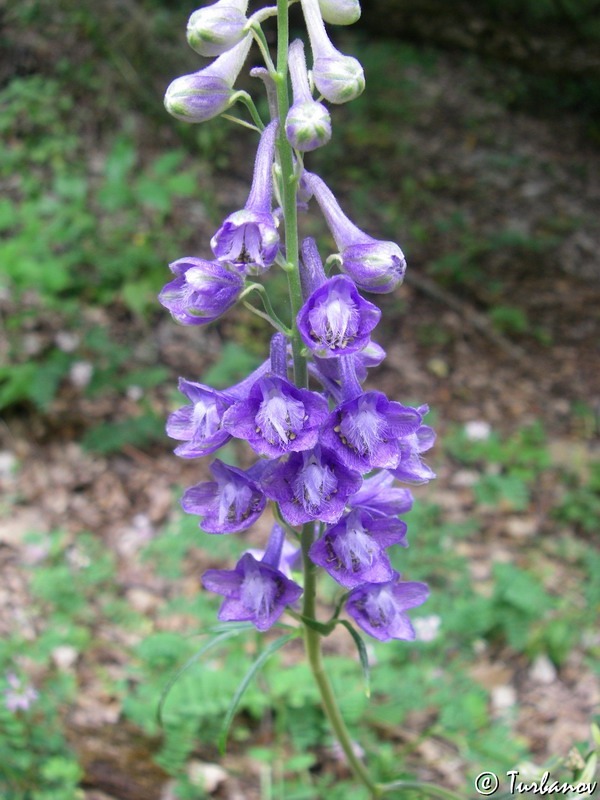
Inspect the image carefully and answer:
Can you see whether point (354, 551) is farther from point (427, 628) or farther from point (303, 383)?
point (427, 628)

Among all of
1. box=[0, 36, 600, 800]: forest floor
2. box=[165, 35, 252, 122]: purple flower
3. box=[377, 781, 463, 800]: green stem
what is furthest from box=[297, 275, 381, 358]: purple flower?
box=[0, 36, 600, 800]: forest floor

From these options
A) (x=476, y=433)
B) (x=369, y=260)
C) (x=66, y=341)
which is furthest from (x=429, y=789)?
(x=66, y=341)

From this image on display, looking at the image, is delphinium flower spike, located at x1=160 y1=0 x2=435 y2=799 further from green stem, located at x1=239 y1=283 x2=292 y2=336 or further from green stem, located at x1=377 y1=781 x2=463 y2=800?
green stem, located at x1=377 y1=781 x2=463 y2=800

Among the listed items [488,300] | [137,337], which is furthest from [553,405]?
[137,337]

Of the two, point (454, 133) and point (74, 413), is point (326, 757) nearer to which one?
point (74, 413)

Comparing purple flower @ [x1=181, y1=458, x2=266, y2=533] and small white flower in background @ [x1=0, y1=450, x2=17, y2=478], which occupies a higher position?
purple flower @ [x1=181, y1=458, x2=266, y2=533]

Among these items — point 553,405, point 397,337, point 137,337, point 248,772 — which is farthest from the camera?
point 397,337

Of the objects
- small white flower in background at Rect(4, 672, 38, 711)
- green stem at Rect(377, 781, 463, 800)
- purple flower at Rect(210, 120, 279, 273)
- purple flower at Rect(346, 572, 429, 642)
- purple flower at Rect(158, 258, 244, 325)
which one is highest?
purple flower at Rect(210, 120, 279, 273)
